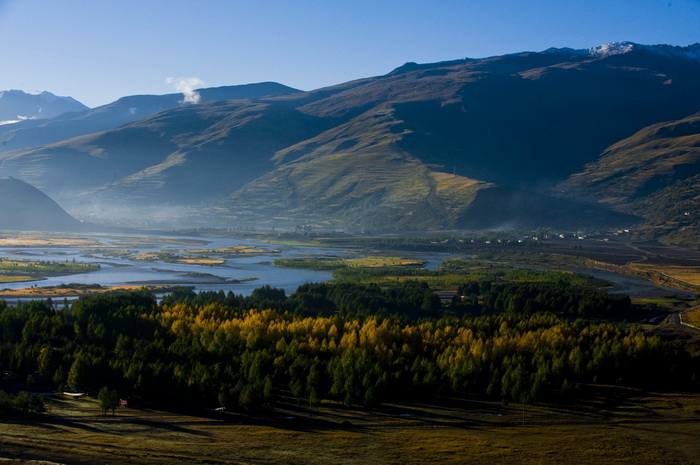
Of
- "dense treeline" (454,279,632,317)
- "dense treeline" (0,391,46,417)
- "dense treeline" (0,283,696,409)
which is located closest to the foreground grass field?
"dense treeline" (0,391,46,417)

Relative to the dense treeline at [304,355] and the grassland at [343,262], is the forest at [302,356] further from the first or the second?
the grassland at [343,262]

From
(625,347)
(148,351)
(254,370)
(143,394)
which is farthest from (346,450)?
(625,347)

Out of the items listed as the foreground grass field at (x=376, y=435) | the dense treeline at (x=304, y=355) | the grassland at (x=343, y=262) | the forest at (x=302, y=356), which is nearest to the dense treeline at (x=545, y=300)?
the dense treeline at (x=304, y=355)

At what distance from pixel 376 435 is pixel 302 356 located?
13751mm

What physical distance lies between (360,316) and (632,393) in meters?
27.6

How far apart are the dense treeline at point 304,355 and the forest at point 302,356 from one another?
11cm

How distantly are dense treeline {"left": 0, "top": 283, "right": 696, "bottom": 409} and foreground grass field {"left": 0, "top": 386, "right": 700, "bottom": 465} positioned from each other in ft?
6.87

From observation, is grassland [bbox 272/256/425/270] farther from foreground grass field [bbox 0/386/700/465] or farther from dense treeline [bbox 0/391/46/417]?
dense treeline [bbox 0/391/46/417]

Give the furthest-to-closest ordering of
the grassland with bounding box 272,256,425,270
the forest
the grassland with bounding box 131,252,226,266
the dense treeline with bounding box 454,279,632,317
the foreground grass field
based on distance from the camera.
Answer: the grassland with bounding box 131,252,226,266, the grassland with bounding box 272,256,425,270, the dense treeline with bounding box 454,279,632,317, the forest, the foreground grass field

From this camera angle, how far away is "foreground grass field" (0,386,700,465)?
4122 cm

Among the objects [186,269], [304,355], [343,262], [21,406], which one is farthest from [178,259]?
[21,406]

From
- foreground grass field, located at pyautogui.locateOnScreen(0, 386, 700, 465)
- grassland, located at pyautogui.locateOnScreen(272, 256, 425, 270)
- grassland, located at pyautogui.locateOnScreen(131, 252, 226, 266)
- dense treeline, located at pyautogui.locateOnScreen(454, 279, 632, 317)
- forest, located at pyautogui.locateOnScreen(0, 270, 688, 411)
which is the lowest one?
foreground grass field, located at pyautogui.locateOnScreen(0, 386, 700, 465)

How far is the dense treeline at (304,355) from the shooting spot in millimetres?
52844

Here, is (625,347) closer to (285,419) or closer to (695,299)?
(285,419)
